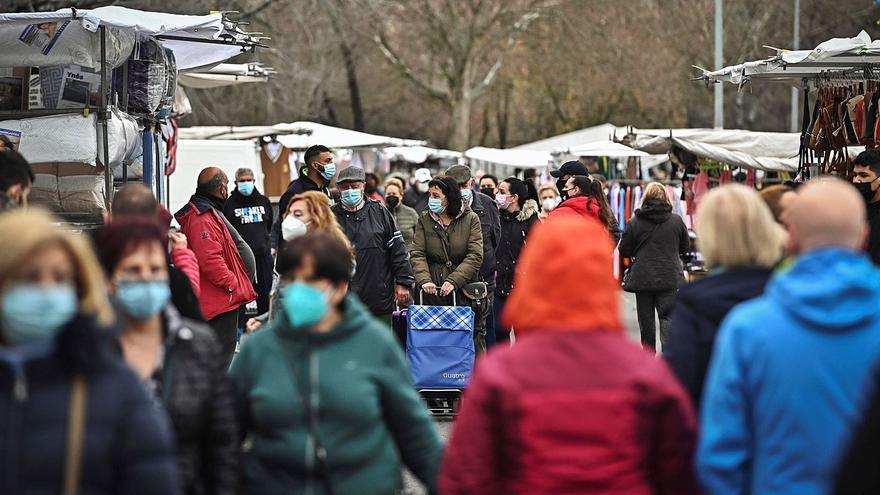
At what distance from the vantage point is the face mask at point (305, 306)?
15.0 feet

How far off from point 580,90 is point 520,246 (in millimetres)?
36790

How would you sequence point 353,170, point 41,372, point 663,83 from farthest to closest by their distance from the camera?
point 663,83
point 353,170
point 41,372

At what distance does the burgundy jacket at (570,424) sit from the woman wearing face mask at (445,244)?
6761mm

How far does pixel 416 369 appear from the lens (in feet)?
34.0

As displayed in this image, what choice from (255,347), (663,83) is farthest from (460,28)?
(255,347)

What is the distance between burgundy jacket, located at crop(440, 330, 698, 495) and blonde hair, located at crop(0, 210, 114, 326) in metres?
1.12

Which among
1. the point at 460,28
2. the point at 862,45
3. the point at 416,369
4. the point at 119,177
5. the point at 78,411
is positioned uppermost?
the point at 460,28

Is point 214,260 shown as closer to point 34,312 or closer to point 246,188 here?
point 246,188

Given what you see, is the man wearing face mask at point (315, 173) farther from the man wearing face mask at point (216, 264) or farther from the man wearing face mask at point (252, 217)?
the man wearing face mask at point (252, 217)

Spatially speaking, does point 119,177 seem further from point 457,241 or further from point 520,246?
point 520,246

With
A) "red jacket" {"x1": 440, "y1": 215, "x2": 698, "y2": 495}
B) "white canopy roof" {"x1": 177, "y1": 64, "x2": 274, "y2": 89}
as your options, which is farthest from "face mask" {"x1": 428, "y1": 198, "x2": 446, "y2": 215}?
"red jacket" {"x1": 440, "y1": 215, "x2": 698, "y2": 495}

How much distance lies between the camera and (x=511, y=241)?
12.8 metres

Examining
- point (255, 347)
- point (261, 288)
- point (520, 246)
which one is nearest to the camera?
point (255, 347)

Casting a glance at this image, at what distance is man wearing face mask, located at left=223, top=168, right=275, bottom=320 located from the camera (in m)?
14.9
